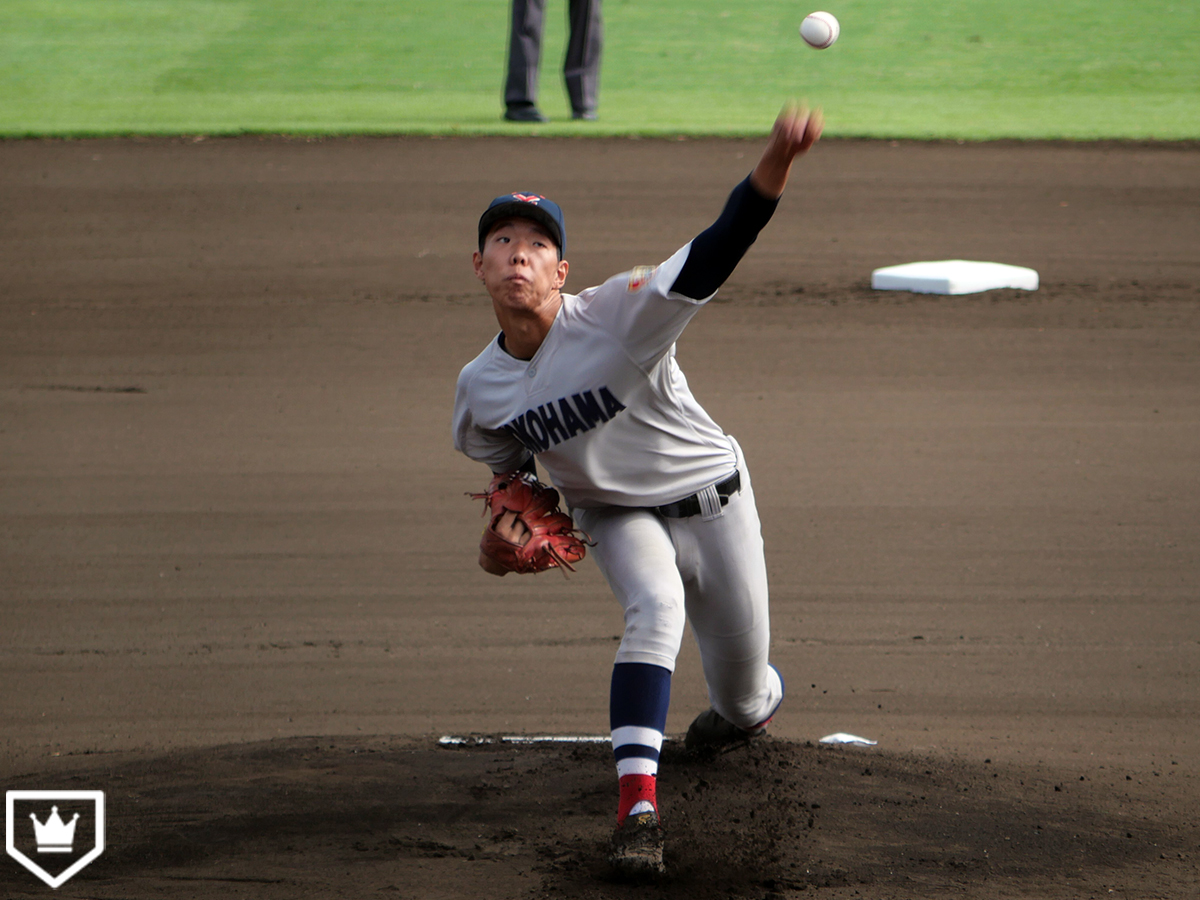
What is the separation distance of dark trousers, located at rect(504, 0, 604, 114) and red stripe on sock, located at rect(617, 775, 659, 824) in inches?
461

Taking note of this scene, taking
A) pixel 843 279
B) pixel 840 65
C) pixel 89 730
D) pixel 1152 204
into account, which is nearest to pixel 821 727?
pixel 89 730

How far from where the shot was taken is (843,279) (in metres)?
11.1

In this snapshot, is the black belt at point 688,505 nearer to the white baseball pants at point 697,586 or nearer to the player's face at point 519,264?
the white baseball pants at point 697,586

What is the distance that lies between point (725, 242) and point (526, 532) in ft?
3.27

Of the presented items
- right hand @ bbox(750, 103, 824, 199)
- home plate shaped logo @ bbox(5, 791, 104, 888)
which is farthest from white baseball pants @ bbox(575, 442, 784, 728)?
home plate shaped logo @ bbox(5, 791, 104, 888)

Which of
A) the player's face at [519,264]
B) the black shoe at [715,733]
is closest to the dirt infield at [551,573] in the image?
the black shoe at [715,733]

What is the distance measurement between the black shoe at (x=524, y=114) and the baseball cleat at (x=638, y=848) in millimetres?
12256

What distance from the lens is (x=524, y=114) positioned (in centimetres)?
1469

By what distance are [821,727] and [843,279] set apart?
22.7 feet

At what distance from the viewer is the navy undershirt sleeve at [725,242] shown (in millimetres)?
3215

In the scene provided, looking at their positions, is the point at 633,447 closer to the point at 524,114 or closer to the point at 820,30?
the point at 820,30

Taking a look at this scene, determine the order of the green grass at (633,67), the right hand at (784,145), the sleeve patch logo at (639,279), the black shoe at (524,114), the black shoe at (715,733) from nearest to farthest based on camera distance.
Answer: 1. the right hand at (784,145)
2. the sleeve patch logo at (639,279)
3. the black shoe at (715,733)
4. the black shoe at (524,114)
5. the green grass at (633,67)

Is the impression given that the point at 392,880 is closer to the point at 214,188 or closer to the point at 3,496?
the point at 3,496

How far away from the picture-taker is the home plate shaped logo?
11.7 ft
